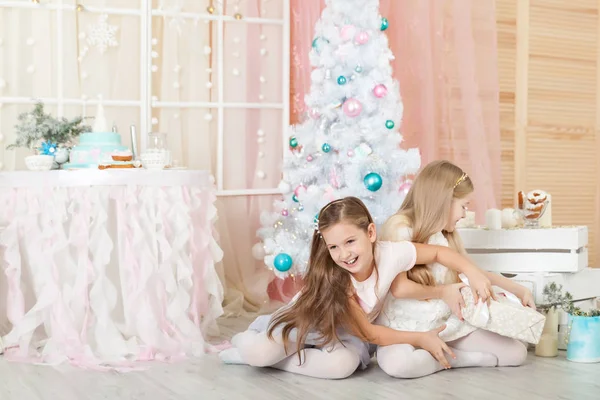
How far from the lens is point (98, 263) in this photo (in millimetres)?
2912

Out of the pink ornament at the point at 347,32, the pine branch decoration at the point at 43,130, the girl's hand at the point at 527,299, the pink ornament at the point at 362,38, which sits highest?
the pink ornament at the point at 347,32

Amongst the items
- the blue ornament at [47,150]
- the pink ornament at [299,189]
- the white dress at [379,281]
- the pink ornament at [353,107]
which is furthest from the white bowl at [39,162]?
the pink ornament at [353,107]

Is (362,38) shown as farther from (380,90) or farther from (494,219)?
(494,219)

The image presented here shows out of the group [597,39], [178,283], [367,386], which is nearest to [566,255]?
[367,386]

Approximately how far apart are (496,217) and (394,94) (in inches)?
29.4

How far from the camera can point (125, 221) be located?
9.66 ft

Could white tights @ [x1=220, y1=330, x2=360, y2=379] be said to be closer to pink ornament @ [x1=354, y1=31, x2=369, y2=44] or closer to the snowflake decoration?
pink ornament @ [x1=354, y1=31, x2=369, y2=44]

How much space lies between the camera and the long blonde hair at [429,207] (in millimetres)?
2807

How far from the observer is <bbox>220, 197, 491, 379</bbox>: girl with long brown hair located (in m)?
2.57

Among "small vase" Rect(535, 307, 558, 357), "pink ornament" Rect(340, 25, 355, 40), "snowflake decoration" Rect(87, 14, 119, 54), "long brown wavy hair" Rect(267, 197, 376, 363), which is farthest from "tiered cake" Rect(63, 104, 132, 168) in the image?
"small vase" Rect(535, 307, 558, 357)

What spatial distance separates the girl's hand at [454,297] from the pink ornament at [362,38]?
128cm

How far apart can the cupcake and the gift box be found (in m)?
1.27

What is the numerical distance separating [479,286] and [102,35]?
80.1 inches

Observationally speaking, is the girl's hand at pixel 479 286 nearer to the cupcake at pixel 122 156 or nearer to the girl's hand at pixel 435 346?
the girl's hand at pixel 435 346
